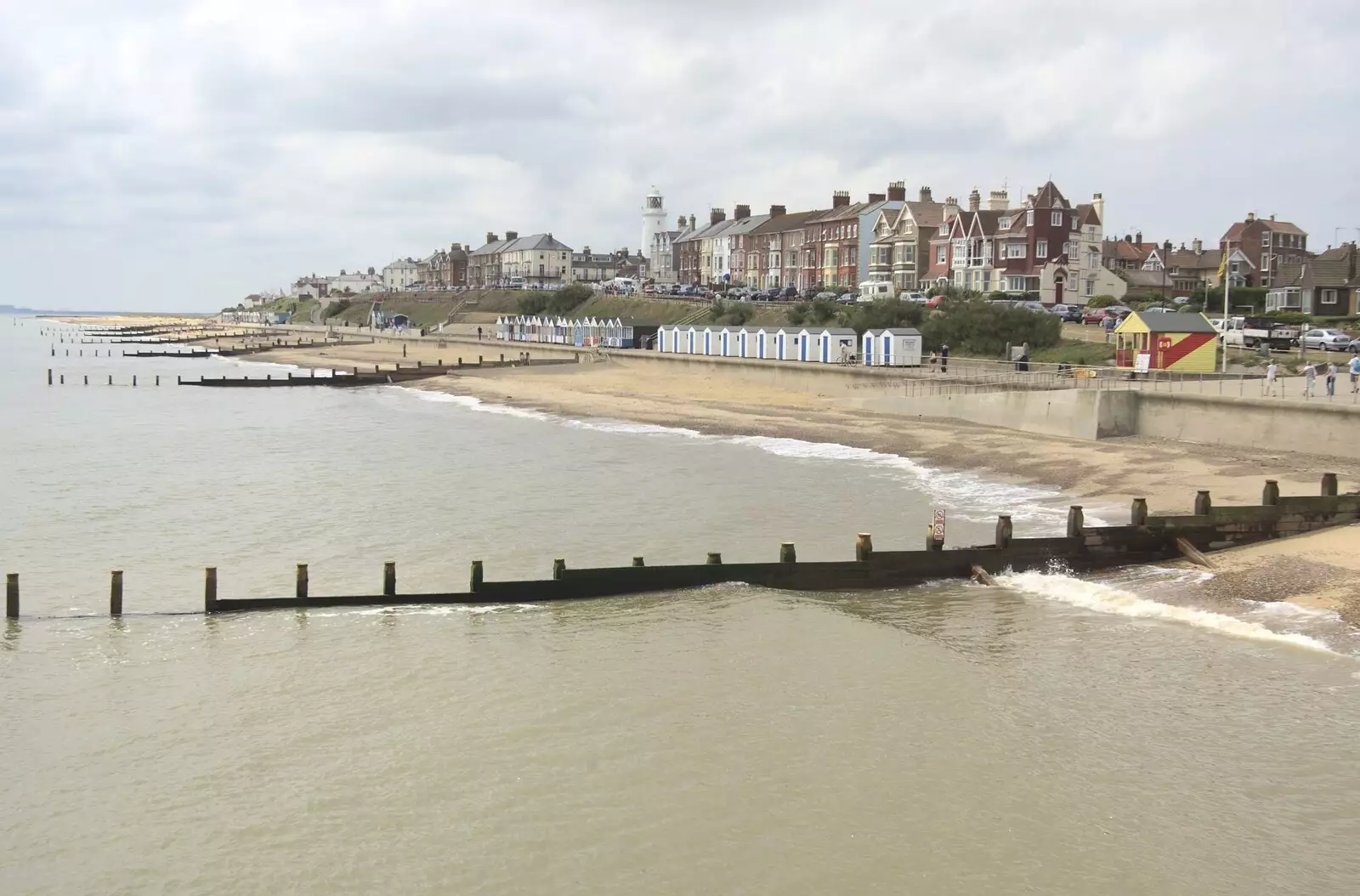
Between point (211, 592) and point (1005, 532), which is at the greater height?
point (1005, 532)

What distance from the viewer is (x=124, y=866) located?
484 inches

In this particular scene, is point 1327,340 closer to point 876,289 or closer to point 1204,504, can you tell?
point 1204,504

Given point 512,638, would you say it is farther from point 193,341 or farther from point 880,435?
point 193,341

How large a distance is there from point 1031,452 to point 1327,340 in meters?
21.8

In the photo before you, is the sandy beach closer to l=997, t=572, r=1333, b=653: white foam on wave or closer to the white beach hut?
l=997, t=572, r=1333, b=653: white foam on wave

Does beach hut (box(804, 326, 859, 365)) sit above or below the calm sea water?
above

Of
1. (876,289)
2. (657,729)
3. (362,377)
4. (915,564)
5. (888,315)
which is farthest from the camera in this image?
(876,289)

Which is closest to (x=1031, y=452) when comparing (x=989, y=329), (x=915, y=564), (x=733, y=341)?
(x=915, y=564)

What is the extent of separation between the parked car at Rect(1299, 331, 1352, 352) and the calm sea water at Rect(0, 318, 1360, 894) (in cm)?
2924

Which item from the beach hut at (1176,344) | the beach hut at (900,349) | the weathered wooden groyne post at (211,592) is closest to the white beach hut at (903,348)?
the beach hut at (900,349)

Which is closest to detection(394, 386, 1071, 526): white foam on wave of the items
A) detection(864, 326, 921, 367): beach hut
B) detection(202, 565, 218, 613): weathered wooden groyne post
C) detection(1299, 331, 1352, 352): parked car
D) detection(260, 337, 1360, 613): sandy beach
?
detection(260, 337, 1360, 613): sandy beach

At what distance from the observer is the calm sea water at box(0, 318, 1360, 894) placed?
40.2 feet

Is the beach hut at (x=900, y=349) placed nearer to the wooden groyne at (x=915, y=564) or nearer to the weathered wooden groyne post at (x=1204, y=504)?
the wooden groyne at (x=915, y=564)

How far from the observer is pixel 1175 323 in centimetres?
4381
